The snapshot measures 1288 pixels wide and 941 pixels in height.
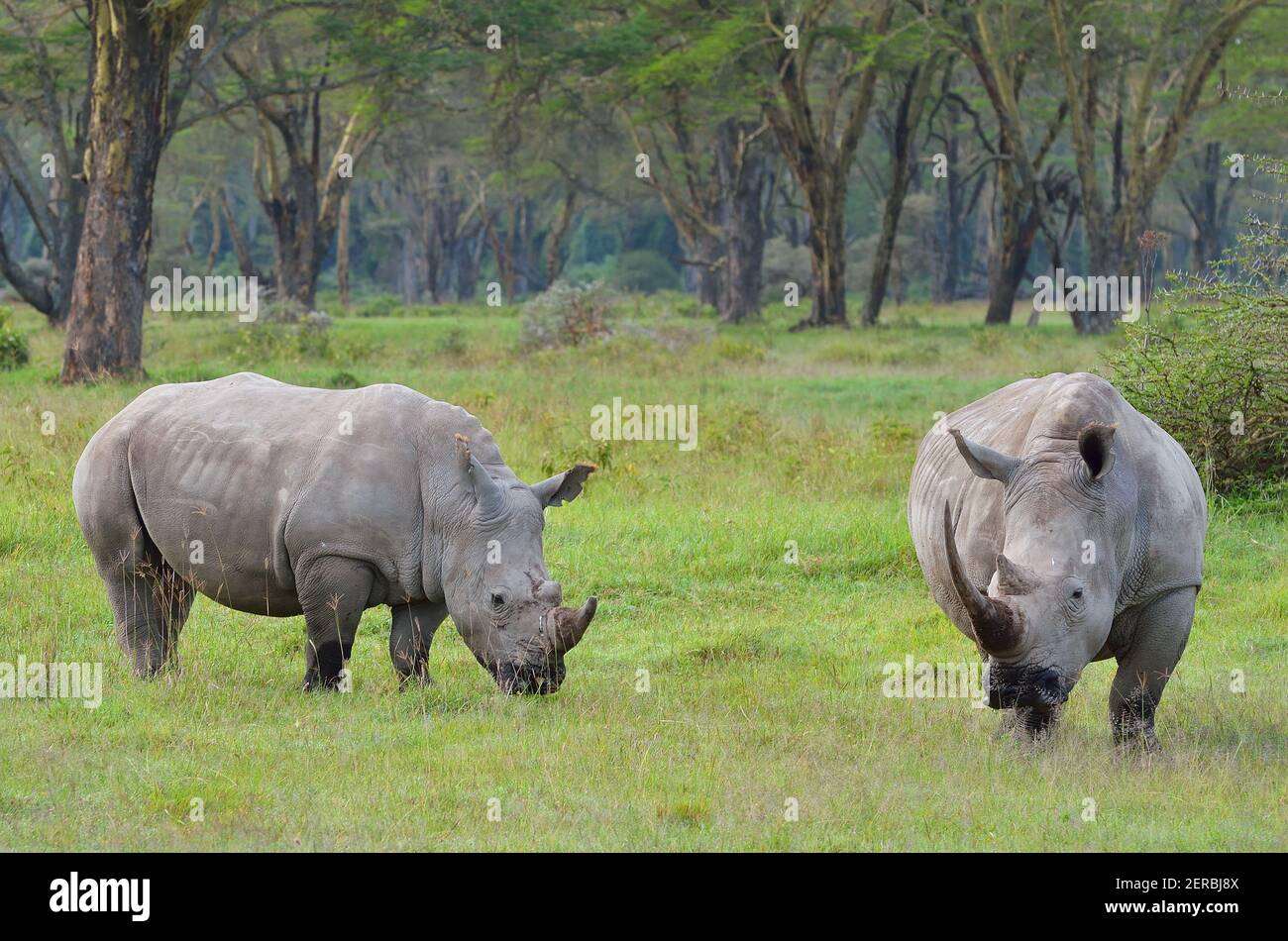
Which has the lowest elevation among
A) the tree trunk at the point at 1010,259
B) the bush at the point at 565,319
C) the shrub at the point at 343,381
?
the shrub at the point at 343,381

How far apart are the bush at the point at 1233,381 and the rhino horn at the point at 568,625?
6.61m

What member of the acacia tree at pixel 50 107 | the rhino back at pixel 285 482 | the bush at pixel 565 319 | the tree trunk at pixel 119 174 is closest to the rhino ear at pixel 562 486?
the rhino back at pixel 285 482

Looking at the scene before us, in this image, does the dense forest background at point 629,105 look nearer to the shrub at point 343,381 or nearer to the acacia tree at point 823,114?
the acacia tree at point 823,114

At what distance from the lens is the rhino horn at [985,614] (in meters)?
5.71

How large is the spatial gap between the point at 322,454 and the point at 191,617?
235cm

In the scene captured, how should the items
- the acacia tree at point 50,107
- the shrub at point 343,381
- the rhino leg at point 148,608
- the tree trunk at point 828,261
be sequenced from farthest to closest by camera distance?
1. the tree trunk at point 828,261
2. the acacia tree at point 50,107
3. the shrub at point 343,381
4. the rhino leg at point 148,608

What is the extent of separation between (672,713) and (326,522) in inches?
72.6

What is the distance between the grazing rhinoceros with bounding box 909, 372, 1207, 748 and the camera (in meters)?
6.19

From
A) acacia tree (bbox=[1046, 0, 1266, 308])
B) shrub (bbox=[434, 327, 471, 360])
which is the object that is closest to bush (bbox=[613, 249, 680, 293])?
acacia tree (bbox=[1046, 0, 1266, 308])

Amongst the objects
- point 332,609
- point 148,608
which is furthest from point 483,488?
point 148,608

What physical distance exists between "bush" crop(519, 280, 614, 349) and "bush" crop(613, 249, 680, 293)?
32.6 metres

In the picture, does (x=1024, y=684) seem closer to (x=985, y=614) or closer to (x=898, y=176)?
(x=985, y=614)

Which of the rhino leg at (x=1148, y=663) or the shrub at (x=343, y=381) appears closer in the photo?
the rhino leg at (x=1148, y=663)

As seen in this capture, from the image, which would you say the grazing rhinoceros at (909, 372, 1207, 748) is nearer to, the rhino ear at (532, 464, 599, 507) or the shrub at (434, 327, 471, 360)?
the rhino ear at (532, 464, 599, 507)
